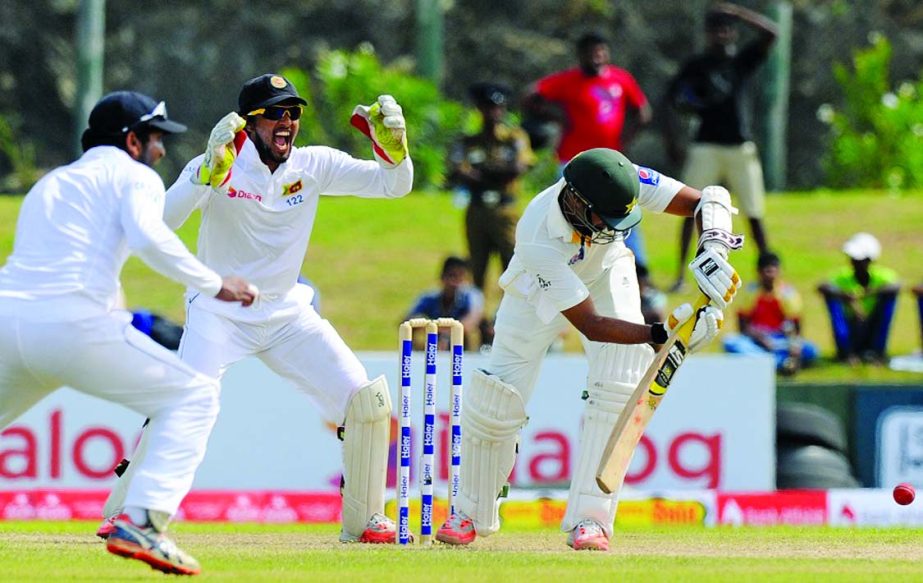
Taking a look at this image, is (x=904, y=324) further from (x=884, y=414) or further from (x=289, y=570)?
(x=289, y=570)

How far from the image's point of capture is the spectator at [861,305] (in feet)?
39.9

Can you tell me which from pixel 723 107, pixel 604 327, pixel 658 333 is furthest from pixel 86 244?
pixel 723 107

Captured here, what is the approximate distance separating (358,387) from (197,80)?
19.1 m

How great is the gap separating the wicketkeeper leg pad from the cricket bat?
13 cm

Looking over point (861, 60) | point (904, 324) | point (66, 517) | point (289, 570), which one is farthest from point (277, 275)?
point (861, 60)

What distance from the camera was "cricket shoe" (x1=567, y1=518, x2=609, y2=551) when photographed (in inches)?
272

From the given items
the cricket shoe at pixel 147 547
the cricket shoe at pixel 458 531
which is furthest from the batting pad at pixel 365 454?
the cricket shoe at pixel 147 547

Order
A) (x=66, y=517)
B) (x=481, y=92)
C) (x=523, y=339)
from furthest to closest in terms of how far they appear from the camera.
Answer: (x=481, y=92) → (x=66, y=517) → (x=523, y=339)

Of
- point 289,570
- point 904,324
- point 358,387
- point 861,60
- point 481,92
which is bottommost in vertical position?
point 289,570

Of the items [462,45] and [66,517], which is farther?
[462,45]

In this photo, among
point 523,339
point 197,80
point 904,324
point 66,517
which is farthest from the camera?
point 197,80

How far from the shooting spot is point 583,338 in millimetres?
7129

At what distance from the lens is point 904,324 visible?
14203mm

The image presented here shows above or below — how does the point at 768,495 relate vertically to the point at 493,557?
above
